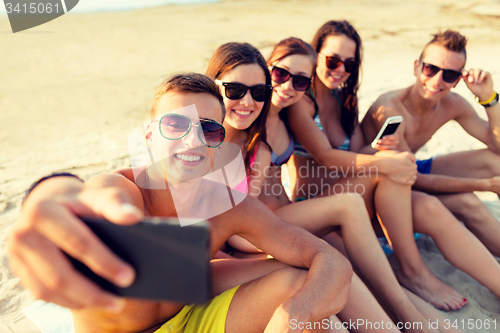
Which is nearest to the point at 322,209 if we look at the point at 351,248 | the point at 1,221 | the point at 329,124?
the point at 351,248

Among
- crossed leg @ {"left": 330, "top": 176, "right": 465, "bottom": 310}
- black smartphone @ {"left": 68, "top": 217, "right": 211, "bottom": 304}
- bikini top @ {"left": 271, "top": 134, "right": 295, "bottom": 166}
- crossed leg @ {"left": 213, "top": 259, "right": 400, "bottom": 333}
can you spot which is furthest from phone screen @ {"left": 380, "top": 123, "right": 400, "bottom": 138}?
black smartphone @ {"left": 68, "top": 217, "right": 211, "bottom": 304}

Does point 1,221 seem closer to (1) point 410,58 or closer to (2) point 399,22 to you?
(1) point 410,58

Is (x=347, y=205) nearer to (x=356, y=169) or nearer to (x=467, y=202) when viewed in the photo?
(x=356, y=169)

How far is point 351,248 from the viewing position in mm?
2400

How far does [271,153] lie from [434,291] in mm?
1511

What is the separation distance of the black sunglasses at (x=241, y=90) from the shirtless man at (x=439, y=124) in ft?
→ 4.55

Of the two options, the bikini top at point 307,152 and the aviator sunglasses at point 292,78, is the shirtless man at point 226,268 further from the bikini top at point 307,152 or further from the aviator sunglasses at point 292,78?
the bikini top at point 307,152

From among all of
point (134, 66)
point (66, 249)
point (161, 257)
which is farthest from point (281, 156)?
point (134, 66)

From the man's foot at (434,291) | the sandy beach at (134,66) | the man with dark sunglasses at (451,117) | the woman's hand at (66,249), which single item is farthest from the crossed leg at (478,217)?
the woman's hand at (66,249)

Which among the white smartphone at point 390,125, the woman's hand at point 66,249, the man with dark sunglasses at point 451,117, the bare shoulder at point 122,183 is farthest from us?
the man with dark sunglasses at point 451,117

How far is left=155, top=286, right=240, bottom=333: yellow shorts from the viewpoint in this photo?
174cm

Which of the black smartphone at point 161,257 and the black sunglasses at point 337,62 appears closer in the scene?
the black smartphone at point 161,257

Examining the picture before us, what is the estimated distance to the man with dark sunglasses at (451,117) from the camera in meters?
2.99

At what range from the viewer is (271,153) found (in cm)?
279
